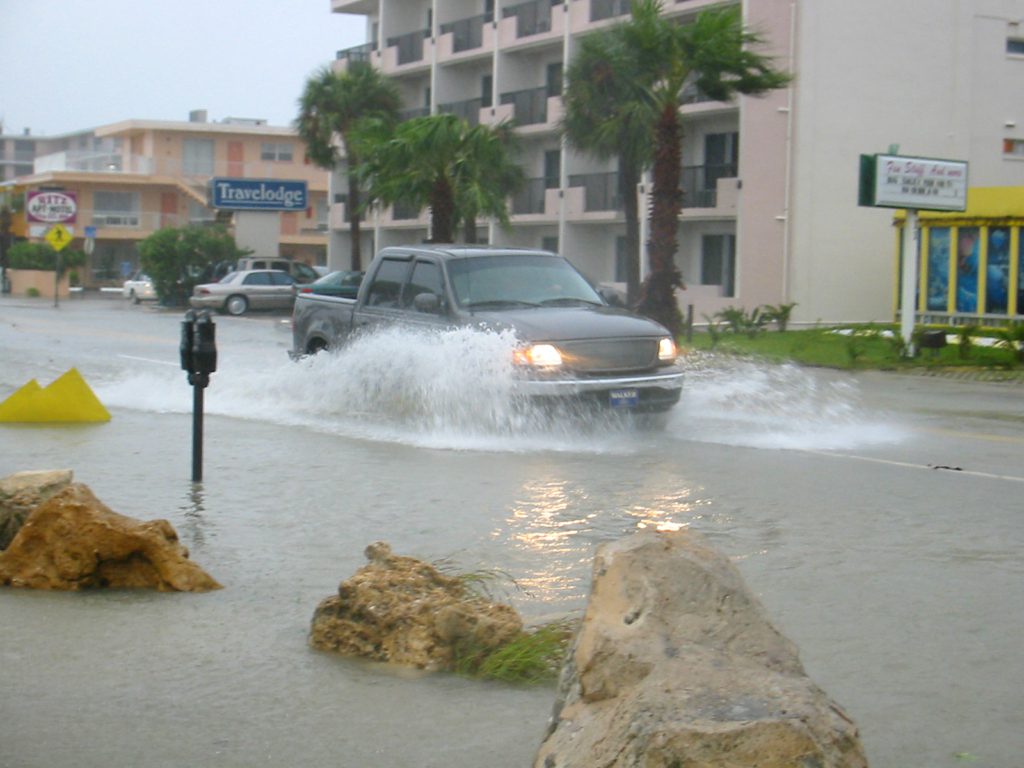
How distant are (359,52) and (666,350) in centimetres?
5119

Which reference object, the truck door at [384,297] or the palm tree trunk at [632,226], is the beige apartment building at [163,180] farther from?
the truck door at [384,297]

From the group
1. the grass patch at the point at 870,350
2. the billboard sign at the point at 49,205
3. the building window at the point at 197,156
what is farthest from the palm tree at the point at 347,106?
the building window at the point at 197,156

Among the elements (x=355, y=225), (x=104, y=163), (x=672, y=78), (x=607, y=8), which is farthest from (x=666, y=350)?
(x=104, y=163)

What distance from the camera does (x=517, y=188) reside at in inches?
1796

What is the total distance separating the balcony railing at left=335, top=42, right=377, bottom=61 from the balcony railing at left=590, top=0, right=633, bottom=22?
1685 cm

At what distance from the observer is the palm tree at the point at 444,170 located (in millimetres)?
39781

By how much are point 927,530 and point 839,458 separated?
3307 millimetres

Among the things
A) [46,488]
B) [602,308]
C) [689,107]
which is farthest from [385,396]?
[689,107]

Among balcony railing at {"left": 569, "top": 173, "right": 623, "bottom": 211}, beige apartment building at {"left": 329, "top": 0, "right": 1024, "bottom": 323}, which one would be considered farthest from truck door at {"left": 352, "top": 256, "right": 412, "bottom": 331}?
balcony railing at {"left": 569, "top": 173, "right": 623, "bottom": 211}

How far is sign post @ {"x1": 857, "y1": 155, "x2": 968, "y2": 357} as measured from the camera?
26.4m

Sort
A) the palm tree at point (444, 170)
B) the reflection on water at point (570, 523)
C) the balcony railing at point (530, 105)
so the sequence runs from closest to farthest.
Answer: the reflection on water at point (570, 523), the palm tree at point (444, 170), the balcony railing at point (530, 105)

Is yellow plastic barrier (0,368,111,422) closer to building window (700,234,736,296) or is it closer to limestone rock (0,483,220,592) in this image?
limestone rock (0,483,220,592)

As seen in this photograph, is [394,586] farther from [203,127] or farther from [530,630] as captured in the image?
[203,127]

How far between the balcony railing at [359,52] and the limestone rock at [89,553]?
55867mm
